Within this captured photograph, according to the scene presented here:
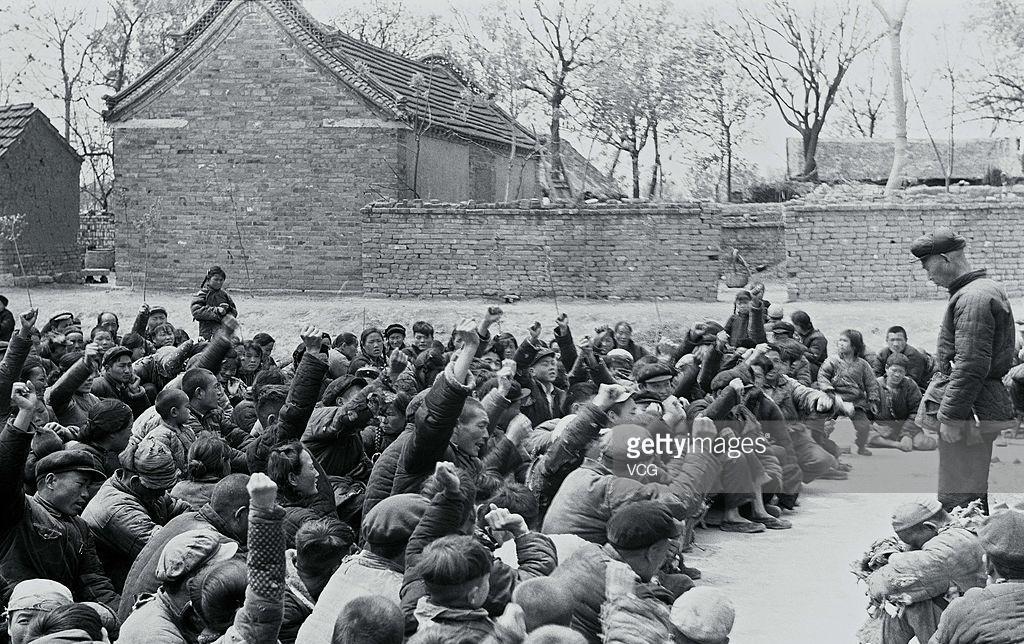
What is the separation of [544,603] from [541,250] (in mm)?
15567

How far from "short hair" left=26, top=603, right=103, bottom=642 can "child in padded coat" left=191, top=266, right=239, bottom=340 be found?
27.8 ft

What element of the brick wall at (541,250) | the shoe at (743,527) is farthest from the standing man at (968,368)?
the brick wall at (541,250)

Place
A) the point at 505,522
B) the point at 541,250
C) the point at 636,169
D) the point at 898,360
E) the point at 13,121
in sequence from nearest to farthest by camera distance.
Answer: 1. the point at 505,522
2. the point at 898,360
3. the point at 541,250
4. the point at 13,121
5. the point at 636,169

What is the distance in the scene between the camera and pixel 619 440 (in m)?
6.82

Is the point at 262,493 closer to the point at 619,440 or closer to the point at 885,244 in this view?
the point at 619,440

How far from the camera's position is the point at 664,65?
31688mm

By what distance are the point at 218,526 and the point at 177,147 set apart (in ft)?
63.4

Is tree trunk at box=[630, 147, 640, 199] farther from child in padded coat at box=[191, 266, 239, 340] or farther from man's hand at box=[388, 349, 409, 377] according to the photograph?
man's hand at box=[388, 349, 409, 377]

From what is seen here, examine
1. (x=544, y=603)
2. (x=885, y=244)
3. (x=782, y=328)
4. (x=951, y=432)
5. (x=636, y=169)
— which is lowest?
(x=544, y=603)

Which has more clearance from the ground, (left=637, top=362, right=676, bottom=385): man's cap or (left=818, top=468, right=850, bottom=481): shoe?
(left=637, top=362, right=676, bottom=385): man's cap

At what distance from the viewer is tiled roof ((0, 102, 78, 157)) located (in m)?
Answer: 25.2

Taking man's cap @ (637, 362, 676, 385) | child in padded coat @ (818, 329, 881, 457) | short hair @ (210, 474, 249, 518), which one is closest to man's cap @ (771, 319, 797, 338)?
child in padded coat @ (818, 329, 881, 457)

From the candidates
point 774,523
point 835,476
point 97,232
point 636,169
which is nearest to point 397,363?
point 774,523

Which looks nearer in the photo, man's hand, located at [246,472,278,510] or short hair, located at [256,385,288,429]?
man's hand, located at [246,472,278,510]
